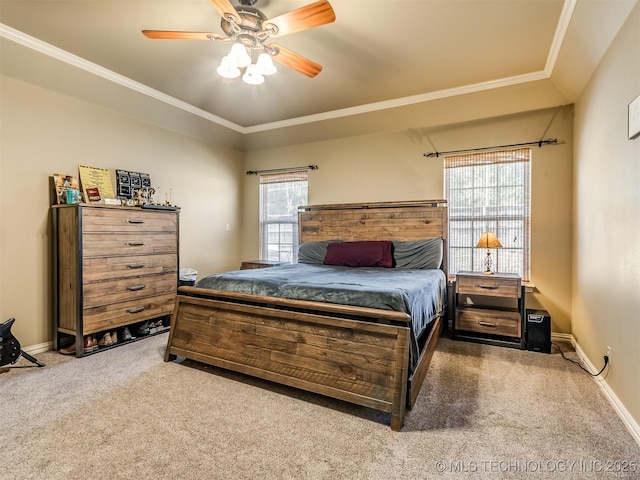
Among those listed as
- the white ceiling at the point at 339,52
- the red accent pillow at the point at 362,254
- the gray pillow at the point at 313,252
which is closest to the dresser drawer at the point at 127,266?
the gray pillow at the point at 313,252

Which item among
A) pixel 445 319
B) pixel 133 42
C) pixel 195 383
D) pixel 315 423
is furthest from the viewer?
pixel 445 319

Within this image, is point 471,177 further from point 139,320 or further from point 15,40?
point 15,40

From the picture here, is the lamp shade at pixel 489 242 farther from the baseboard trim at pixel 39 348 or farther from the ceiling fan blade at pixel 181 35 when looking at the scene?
the baseboard trim at pixel 39 348

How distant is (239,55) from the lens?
85.8 inches

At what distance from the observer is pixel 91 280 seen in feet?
9.81

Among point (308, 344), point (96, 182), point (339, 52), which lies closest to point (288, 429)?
point (308, 344)

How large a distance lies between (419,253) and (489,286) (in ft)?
2.62

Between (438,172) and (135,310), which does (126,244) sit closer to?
(135,310)

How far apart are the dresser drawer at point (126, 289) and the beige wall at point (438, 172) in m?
1.89

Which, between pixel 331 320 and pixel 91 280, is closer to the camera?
pixel 331 320

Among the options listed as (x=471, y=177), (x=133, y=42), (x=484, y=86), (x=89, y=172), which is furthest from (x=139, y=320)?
(x=484, y=86)

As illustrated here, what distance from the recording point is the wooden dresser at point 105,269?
2938 mm

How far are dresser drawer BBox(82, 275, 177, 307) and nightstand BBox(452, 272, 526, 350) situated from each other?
3.18 m

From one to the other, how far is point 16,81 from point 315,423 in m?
3.77
